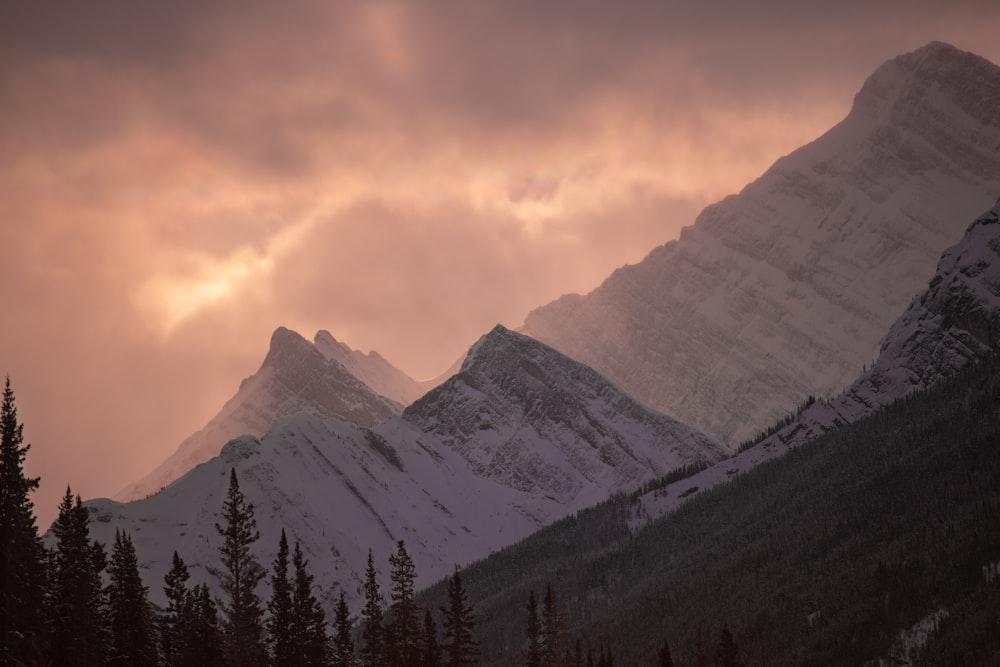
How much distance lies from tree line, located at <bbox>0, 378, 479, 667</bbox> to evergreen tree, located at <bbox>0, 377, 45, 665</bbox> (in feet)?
0.17

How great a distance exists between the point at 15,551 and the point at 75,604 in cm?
Answer: 1409

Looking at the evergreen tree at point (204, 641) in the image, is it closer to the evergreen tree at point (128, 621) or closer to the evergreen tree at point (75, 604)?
the evergreen tree at point (128, 621)

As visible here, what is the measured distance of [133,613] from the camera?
9912 centimetres

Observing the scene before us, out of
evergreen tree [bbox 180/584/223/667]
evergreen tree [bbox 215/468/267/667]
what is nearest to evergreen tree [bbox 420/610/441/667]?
evergreen tree [bbox 180/584/223/667]

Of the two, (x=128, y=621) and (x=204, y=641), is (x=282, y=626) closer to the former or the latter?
(x=204, y=641)

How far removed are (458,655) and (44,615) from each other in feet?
152

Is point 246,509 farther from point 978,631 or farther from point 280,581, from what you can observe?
point 978,631

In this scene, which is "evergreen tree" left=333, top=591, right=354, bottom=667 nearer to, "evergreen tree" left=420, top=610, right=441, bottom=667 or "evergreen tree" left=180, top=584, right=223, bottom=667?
"evergreen tree" left=420, top=610, right=441, bottom=667

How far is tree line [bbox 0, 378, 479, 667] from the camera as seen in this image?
244 feet

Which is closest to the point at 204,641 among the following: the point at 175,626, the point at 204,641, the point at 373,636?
the point at 204,641

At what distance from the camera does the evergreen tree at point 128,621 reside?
311 feet

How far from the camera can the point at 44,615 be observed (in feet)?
263

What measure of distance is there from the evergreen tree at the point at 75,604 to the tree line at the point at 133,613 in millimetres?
80

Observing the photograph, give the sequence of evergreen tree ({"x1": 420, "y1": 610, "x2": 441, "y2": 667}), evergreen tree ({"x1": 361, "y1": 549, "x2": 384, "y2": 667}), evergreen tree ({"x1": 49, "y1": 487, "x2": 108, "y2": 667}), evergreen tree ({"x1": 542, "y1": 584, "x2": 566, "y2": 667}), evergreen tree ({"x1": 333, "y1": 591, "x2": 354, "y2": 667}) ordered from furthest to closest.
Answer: evergreen tree ({"x1": 542, "y1": 584, "x2": 566, "y2": 667}) < evergreen tree ({"x1": 420, "y1": 610, "x2": 441, "y2": 667}) < evergreen tree ({"x1": 361, "y1": 549, "x2": 384, "y2": 667}) < evergreen tree ({"x1": 333, "y1": 591, "x2": 354, "y2": 667}) < evergreen tree ({"x1": 49, "y1": 487, "x2": 108, "y2": 667})
